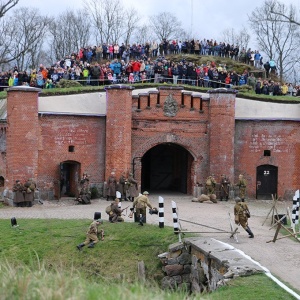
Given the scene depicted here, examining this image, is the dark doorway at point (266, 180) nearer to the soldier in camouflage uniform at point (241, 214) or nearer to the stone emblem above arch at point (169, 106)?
the stone emblem above arch at point (169, 106)

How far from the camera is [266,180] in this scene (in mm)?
30672

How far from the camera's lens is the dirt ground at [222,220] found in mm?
15039

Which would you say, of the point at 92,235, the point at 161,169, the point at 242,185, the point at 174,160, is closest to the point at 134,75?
the point at 174,160

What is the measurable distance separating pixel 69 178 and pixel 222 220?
10.1 metres

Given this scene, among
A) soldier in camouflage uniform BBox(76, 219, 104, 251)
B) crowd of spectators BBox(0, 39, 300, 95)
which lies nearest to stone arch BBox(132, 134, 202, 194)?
crowd of spectators BBox(0, 39, 300, 95)

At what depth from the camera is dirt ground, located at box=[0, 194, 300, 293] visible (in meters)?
15.0

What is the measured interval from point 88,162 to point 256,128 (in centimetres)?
809

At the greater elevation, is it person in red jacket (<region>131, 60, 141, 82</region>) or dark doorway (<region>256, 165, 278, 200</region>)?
person in red jacket (<region>131, 60, 141, 82</region>)

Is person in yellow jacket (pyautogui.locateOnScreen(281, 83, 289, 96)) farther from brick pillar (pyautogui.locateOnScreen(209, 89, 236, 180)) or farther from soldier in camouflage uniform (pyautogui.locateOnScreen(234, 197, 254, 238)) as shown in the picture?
soldier in camouflage uniform (pyautogui.locateOnScreen(234, 197, 254, 238))

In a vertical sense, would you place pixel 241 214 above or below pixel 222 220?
above

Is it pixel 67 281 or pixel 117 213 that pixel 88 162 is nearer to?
pixel 117 213

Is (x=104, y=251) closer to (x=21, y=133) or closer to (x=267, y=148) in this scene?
(x=21, y=133)

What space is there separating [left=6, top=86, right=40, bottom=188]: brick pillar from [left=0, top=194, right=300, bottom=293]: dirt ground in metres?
1.68

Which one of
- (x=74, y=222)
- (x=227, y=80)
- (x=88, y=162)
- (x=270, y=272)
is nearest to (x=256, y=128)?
(x=227, y=80)
